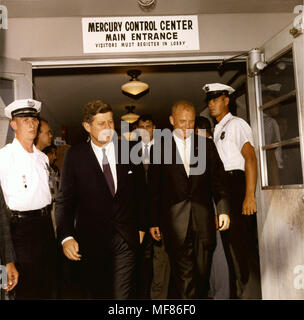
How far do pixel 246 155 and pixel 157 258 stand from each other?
135 cm

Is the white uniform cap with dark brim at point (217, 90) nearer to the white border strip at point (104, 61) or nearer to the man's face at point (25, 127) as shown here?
the white border strip at point (104, 61)

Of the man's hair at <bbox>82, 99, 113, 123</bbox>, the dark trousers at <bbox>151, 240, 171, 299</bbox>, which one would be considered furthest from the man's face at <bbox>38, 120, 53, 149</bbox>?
the dark trousers at <bbox>151, 240, 171, 299</bbox>

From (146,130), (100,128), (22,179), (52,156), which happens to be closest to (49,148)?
(52,156)

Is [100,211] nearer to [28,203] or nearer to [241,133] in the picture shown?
[28,203]

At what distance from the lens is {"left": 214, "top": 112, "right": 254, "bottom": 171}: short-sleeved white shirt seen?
10.8ft

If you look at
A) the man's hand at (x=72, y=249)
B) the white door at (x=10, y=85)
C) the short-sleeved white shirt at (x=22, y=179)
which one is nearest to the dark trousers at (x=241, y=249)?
the man's hand at (x=72, y=249)

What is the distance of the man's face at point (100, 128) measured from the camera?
3.13 metres

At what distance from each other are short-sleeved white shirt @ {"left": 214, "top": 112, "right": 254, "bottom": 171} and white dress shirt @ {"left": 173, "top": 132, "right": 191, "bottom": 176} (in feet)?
1.10

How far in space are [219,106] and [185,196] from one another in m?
1.03

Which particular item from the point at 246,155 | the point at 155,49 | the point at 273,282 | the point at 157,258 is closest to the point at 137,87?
the point at 155,49

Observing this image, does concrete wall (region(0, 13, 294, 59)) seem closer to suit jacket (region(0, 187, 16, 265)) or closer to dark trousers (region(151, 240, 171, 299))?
suit jacket (region(0, 187, 16, 265))

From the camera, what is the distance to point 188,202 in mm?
3018

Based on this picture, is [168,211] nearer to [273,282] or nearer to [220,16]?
[273,282]

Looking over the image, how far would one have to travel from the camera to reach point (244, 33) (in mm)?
3219
